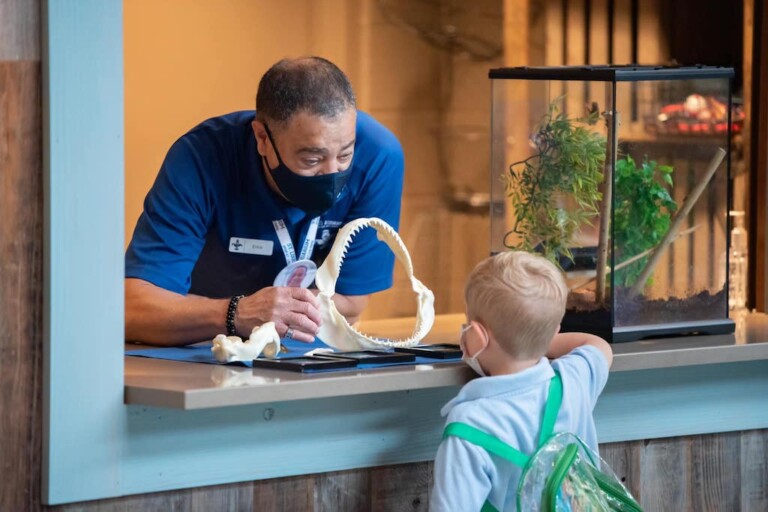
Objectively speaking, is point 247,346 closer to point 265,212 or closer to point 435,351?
point 435,351

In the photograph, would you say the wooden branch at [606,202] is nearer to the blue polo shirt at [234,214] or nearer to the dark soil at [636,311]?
the dark soil at [636,311]

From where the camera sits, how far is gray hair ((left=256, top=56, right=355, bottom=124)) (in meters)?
2.43

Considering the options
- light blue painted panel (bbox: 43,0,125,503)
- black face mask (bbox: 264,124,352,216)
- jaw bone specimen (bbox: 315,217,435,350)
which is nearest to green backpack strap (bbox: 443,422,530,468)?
jaw bone specimen (bbox: 315,217,435,350)

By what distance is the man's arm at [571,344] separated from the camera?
2.14m

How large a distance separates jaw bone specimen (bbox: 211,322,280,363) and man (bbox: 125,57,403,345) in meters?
0.10

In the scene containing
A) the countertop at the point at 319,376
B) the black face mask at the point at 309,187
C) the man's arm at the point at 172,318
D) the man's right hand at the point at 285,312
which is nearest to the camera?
the countertop at the point at 319,376

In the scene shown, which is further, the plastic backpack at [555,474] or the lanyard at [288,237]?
the lanyard at [288,237]

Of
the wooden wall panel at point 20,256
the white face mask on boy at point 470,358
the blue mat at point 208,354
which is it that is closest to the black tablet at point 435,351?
Result: the blue mat at point 208,354

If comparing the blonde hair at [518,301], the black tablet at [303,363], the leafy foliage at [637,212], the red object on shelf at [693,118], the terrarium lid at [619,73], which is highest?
the terrarium lid at [619,73]

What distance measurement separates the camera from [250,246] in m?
2.68

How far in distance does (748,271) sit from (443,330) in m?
1.09

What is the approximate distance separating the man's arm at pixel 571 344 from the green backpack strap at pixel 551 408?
0.54 feet

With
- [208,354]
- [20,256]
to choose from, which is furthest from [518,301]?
[20,256]

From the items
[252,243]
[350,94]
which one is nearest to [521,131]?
[350,94]
